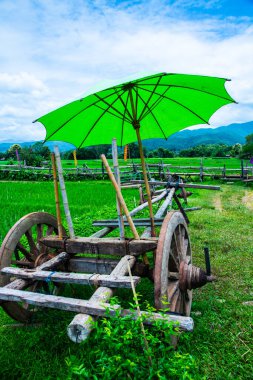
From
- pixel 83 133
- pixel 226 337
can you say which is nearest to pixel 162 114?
pixel 83 133

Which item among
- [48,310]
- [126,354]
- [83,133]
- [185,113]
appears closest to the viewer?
[126,354]

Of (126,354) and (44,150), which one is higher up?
(44,150)

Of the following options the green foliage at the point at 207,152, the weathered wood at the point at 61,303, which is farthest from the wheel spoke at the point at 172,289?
the green foliage at the point at 207,152

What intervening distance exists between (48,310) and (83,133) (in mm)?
2348

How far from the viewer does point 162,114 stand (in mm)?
4520

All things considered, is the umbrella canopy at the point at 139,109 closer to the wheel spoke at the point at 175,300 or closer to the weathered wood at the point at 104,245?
the weathered wood at the point at 104,245

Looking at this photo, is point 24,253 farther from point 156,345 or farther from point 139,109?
point 139,109

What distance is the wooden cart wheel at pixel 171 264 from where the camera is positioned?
2232 mm

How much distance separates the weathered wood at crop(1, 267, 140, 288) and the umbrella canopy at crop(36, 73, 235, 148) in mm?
1626

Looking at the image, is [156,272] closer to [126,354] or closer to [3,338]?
[126,354]

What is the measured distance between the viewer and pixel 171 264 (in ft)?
9.71

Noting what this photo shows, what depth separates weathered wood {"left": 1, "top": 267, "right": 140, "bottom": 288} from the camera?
223 cm

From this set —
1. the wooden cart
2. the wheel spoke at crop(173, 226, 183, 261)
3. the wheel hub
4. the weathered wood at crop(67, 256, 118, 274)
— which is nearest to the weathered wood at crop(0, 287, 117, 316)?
the wooden cart

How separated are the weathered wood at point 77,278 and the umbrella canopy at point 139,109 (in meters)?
1.63
